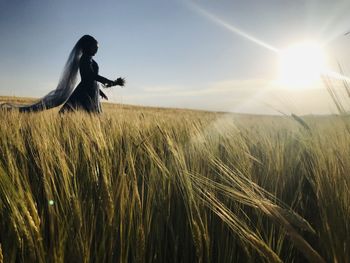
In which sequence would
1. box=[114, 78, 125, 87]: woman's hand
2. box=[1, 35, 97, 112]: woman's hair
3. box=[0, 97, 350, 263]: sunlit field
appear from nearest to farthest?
box=[0, 97, 350, 263]: sunlit field
box=[114, 78, 125, 87]: woman's hand
box=[1, 35, 97, 112]: woman's hair

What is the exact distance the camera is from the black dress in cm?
520

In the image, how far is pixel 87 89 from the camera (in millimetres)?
5281

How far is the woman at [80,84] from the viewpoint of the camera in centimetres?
519

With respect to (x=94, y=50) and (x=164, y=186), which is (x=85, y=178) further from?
(x=94, y=50)

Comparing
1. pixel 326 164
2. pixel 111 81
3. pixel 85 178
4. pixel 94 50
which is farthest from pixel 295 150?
pixel 94 50

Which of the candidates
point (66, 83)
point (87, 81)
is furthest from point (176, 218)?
point (66, 83)

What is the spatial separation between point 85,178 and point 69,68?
16.4 ft

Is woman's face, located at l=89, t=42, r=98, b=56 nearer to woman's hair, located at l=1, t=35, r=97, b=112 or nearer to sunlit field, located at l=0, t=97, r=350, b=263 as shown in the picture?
woman's hair, located at l=1, t=35, r=97, b=112

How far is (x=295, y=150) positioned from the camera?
5.06ft

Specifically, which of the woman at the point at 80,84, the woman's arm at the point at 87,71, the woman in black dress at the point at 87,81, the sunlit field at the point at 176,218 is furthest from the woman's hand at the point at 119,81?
the sunlit field at the point at 176,218

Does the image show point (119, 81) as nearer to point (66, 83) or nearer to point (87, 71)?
point (87, 71)

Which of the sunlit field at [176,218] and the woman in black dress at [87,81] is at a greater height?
the woman in black dress at [87,81]

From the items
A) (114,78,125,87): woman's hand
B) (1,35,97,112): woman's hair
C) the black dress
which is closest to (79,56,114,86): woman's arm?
the black dress

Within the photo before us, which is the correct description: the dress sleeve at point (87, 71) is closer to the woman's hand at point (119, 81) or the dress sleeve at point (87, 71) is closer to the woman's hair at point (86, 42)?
the woman's hair at point (86, 42)
